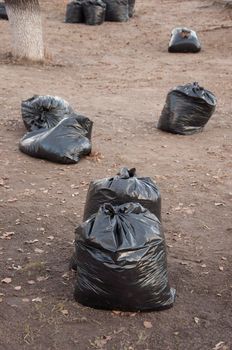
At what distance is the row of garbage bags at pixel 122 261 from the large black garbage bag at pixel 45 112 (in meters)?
3.49

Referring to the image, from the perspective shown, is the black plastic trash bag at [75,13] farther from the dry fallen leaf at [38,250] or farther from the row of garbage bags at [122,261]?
the row of garbage bags at [122,261]

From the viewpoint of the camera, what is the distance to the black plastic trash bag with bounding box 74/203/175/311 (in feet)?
10.5

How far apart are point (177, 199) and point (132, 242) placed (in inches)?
80.5

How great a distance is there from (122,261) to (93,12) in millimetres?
13685

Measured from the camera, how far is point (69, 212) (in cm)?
485

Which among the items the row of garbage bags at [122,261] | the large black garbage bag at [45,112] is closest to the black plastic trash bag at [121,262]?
the row of garbage bags at [122,261]

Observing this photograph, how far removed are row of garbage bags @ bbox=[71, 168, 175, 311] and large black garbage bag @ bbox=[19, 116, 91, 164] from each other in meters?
2.52

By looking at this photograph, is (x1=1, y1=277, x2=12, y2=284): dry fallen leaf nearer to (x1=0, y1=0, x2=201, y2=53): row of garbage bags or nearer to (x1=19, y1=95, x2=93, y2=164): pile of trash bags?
(x1=19, y1=95, x2=93, y2=164): pile of trash bags

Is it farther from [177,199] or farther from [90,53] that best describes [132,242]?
[90,53]

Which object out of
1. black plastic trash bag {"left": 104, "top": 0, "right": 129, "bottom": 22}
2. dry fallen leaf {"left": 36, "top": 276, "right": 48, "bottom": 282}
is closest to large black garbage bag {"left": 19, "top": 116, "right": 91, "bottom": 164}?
dry fallen leaf {"left": 36, "top": 276, "right": 48, "bottom": 282}

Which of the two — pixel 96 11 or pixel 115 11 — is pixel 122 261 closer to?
pixel 96 11

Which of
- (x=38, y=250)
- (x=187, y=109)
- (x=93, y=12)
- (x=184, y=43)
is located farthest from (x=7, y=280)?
(x=93, y=12)

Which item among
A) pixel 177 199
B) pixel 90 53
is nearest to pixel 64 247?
pixel 177 199

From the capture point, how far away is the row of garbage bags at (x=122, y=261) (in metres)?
3.20
